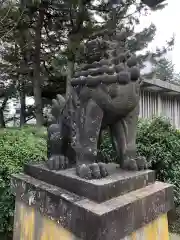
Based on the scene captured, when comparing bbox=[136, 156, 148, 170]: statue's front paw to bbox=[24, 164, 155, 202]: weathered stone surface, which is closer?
bbox=[24, 164, 155, 202]: weathered stone surface

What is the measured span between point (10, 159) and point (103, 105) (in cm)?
135

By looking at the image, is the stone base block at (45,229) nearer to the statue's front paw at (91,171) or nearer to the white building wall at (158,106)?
the statue's front paw at (91,171)

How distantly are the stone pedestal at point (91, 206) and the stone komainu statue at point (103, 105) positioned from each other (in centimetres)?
7

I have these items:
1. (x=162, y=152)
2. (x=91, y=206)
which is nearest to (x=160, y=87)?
(x=162, y=152)

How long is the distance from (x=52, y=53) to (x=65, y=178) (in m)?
5.89

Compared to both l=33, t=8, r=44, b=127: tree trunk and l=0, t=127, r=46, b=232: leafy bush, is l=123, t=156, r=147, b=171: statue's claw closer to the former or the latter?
l=0, t=127, r=46, b=232: leafy bush

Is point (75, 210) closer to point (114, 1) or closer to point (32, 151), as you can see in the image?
point (32, 151)

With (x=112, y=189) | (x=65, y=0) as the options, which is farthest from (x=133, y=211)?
(x=65, y=0)

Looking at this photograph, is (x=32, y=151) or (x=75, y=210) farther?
(x=32, y=151)

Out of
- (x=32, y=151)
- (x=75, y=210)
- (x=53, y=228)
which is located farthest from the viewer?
(x=32, y=151)

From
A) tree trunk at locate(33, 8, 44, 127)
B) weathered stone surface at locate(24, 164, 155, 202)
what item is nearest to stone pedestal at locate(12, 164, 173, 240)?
weathered stone surface at locate(24, 164, 155, 202)

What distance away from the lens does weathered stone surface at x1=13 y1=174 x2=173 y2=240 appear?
0.78 metres

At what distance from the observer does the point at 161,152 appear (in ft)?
7.88

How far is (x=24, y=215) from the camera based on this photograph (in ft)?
3.90
